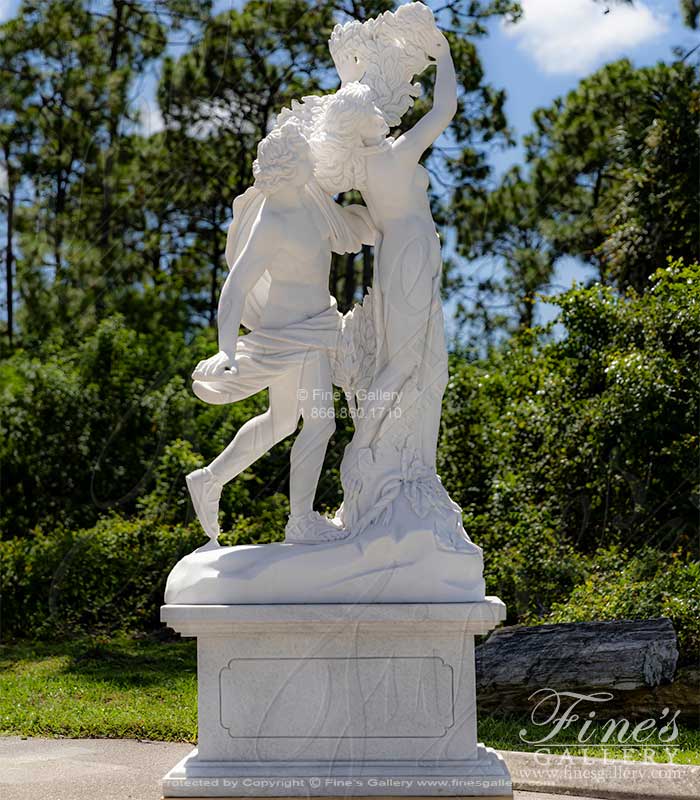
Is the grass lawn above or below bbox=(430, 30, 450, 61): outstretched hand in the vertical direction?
below

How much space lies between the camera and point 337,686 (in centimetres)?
467

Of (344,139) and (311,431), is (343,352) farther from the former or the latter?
(344,139)

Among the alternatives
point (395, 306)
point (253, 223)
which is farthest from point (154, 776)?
point (253, 223)

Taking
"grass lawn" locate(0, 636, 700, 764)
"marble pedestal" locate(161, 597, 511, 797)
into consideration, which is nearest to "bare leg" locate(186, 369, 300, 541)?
"marble pedestal" locate(161, 597, 511, 797)

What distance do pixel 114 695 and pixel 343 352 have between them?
366 cm

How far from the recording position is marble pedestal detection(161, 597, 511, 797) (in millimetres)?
4605

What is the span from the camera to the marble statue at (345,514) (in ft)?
15.1

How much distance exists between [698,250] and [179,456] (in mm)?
5385

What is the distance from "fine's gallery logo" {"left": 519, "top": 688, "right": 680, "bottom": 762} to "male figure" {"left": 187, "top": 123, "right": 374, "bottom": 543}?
2327 millimetres

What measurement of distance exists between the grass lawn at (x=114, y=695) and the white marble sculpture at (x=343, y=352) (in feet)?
6.90

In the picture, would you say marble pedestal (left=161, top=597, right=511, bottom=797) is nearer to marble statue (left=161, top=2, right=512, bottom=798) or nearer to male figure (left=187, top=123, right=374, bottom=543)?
marble statue (left=161, top=2, right=512, bottom=798)

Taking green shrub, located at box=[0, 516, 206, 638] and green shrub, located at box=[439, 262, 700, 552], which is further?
green shrub, located at box=[0, 516, 206, 638]

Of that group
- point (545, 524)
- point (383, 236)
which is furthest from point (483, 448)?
point (383, 236)

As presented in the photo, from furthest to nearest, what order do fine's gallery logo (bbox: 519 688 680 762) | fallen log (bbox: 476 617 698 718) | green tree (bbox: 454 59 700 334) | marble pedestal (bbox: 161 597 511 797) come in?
1. green tree (bbox: 454 59 700 334)
2. fallen log (bbox: 476 617 698 718)
3. fine's gallery logo (bbox: 519 688 680 762)
4. marble pedestal (bbox: 161 597 511 797)
